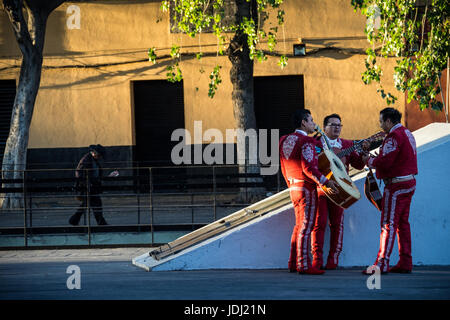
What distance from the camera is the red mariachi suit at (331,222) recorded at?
23.5ft

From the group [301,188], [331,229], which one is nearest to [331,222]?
[331,229]

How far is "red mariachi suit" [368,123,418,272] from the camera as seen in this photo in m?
6.90

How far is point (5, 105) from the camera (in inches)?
707

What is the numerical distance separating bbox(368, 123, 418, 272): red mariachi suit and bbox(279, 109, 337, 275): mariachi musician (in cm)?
60

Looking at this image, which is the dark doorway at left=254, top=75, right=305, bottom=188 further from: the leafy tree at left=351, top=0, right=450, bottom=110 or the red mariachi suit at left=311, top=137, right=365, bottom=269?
the red mariachi suit at left=311, top=137, right=365, bottom=269

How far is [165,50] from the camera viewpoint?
17.6 metres

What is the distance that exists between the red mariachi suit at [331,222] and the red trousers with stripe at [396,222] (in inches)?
19.3

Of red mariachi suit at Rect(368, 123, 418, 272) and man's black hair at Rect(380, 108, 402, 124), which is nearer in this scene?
red mariachi suit at Rect(368, 123, 418, 272)

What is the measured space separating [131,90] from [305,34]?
15.8 feet

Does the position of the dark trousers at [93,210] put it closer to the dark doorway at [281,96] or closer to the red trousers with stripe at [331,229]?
the red trousers with stripe at [331,229]

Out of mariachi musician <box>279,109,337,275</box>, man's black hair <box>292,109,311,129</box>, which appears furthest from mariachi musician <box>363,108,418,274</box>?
man's black hair <box>292,109,311,129</box>

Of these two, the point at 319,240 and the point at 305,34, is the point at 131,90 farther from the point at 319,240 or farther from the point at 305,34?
the point at 319,240

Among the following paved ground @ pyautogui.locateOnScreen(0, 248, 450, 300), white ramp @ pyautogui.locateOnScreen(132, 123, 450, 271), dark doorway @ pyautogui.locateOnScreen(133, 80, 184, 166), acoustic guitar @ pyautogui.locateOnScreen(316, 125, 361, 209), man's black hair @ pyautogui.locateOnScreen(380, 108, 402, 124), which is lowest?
paved ground @ pyautogui.locateOnScreen(0, 248, 450, 300)
